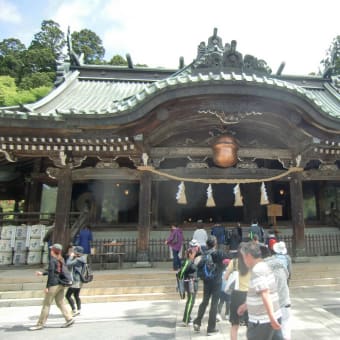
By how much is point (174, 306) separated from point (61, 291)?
2629mm

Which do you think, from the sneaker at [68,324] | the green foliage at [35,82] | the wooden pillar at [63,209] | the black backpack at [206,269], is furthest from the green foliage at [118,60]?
the black backpack at [206,269]

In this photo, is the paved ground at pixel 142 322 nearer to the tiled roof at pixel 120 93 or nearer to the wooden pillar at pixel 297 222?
the wooden pillar at pixel 297 222

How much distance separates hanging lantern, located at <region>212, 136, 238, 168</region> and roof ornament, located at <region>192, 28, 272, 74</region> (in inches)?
98.2

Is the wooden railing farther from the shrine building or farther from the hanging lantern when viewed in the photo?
the hanging lantern

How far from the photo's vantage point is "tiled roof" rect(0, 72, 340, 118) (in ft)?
28.6

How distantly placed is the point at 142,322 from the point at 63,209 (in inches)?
206

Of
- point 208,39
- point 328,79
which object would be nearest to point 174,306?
point 208,39

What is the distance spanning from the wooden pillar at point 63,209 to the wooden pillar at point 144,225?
2.37 metres

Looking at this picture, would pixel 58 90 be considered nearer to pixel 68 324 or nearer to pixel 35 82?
pixel 68 324

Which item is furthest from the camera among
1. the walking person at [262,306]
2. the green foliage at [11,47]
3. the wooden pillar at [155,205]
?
the green foliage at [11,47]

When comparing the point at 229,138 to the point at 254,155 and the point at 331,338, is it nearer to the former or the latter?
the point at 254,155

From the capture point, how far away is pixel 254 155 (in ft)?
34.7

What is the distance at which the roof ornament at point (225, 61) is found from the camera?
10273mm

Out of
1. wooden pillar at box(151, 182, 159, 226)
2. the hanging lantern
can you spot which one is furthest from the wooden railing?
the hanging lantern
